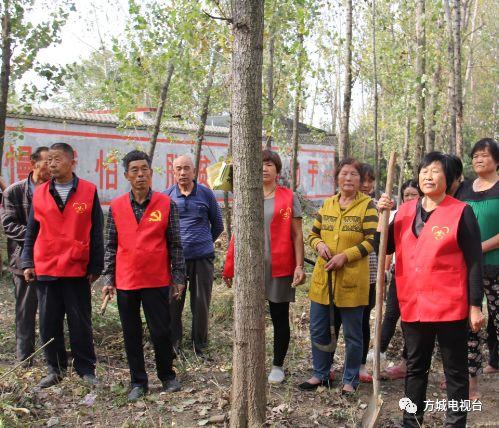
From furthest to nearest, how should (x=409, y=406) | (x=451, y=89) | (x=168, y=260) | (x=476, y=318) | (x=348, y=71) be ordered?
1. (x=348, y=71)
2. (x=451, y=89)
3. (x=168, y=260)
4. (x=409, y=406)
5. (x=476, y=318)

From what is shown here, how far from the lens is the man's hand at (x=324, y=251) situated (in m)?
4.12

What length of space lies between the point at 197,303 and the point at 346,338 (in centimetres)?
150

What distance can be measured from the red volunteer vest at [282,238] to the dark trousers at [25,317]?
2.04 m

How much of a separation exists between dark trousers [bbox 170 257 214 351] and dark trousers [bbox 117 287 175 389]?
862mm

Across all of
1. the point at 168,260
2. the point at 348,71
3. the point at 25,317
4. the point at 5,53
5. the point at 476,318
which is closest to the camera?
the point at 476,318

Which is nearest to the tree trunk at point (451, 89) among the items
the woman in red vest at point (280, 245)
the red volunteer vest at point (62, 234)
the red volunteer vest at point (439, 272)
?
the woman in red vest at point (280, 245)

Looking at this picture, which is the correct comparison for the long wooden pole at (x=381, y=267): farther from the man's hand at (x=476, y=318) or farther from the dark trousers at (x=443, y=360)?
the man's hand at (x=476, y=318)

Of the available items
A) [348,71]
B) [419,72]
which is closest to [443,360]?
[348,71]

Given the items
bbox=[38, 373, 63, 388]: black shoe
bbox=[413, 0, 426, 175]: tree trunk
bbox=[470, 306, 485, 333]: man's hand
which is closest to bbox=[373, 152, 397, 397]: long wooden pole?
bbox=[470, 306, 485, 333]: man's hand

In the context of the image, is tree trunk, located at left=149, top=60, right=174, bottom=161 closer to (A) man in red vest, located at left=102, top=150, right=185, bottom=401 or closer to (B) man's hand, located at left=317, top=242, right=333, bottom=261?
(A) man in red vest, located at left=102, top=150, right=185, bottom=401

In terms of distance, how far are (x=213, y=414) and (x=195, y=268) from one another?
1628 mm


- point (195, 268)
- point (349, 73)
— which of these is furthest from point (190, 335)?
point (349, 73)

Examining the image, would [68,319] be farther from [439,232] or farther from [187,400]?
[439,232]

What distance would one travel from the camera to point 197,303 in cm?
511
